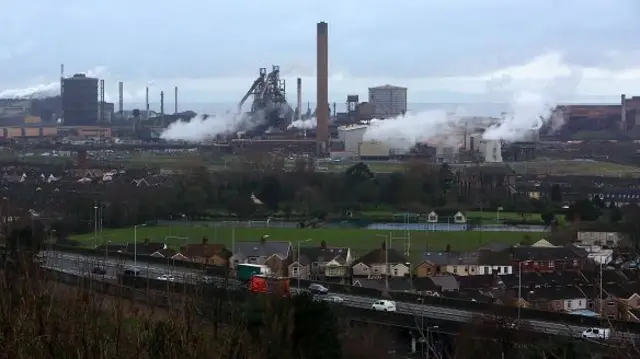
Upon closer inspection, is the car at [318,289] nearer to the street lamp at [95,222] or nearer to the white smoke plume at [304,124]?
the street lamp at [95,222]

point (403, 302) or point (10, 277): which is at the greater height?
point (10, 277)

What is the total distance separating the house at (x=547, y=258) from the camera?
38.1ft

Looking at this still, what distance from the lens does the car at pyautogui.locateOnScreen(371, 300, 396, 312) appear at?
8961 millimetres

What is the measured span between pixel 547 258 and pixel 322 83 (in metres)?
17.9

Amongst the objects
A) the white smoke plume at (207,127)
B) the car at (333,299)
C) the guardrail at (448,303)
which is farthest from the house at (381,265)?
the white smoke plume at (207,127)

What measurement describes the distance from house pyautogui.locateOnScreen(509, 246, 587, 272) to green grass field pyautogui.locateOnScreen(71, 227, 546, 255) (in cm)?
95

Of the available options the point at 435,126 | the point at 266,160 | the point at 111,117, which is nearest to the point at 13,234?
the point at 266,160

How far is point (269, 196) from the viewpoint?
17953 millimetres

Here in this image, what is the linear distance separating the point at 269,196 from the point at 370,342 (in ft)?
33.7

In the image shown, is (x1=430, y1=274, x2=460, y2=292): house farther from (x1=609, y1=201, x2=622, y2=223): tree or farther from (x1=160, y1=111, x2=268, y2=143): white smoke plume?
(x1=160, y1=111, x2=268, y2=143): white smoke plume

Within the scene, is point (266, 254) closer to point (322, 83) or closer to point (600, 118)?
point (322, 83)

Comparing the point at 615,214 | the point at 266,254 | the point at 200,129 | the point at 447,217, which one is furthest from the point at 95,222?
the point at 200,129

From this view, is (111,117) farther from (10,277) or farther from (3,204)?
(10,277)

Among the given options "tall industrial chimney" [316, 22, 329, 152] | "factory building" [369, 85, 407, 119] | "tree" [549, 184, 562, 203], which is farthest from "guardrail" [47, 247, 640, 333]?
"factory building" [369, 85, 407, 119]
